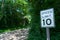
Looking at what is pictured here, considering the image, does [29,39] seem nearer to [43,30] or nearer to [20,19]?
[43,30]

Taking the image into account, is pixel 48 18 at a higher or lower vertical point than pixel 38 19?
lower

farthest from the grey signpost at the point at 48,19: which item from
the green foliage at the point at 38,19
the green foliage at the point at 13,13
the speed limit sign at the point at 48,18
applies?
the green foliage at the point at 13,13

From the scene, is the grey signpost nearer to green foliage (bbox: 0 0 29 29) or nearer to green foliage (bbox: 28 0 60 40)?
green foliage (bbox: 28 0 60 40)

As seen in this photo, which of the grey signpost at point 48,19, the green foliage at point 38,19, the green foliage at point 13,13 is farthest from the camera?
the green foliage at point 13,13

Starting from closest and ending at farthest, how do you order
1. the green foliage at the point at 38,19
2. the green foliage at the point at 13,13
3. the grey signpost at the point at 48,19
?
the grey signpost at the point at 48,19, the green foliage at the point at 38,19, the green foliage at the point at 13,13

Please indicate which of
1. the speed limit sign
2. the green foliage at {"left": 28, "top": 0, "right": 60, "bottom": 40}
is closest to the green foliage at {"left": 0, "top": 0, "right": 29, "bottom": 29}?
the green foliage at {"left": 28, "top": 0, "right": 60, "bottom": 40}

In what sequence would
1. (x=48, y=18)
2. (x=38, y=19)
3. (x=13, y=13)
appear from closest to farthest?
(x=48, y=18) → (x=38, y=19) → (x=13, y=13)

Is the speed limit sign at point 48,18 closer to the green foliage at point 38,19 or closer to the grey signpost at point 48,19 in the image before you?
the grey signpost at point 48,19

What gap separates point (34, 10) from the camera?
7.82 m

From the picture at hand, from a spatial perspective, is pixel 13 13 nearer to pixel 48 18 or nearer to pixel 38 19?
pixel 38 19

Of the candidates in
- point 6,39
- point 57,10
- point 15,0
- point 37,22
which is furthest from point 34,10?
point 15,0

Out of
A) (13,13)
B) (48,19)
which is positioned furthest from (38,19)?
(13,13)

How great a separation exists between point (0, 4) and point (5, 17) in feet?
3.00

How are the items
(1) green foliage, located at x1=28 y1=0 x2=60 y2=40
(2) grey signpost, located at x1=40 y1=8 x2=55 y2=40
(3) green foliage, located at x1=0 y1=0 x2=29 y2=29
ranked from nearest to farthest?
(2) grey signpost, located at x1=40 y1=8 x2=55 y2=40 → (1) green foliage, located at x1=28 y1=0 x2=60 y2=40 → (3) green foliage, located at x1=0 y1=0 x2=29 y2=29
